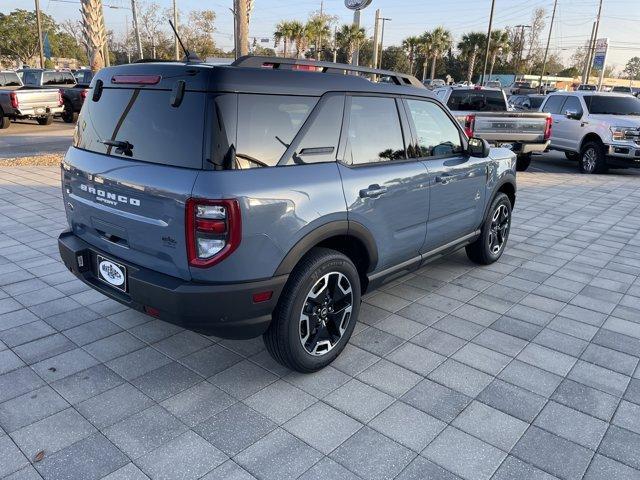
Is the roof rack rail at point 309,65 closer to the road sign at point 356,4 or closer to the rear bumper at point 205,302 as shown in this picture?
the rear bumper at point 205,302

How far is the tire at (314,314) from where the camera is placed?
9.82 ft

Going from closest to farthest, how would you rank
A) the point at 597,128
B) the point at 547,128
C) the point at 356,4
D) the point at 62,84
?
the point at 547,128, the point at 597,128, the point at 356,4, the point at 62,84

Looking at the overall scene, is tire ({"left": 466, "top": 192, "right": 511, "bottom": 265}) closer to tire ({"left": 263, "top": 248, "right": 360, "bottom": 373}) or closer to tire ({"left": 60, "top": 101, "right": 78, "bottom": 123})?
tire ({"left": 263, "top": 248, "right": 360, "bottom": 373})

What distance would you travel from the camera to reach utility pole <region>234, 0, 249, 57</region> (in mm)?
13273

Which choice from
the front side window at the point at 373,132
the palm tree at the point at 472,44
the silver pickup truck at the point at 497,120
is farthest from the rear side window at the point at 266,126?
the palm tree at the point at 472,44

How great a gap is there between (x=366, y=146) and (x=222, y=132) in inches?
48.1

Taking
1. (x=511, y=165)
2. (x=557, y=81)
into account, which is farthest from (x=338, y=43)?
(x=511, y=165)

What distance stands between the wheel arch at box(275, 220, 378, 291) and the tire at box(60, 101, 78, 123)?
19010mm

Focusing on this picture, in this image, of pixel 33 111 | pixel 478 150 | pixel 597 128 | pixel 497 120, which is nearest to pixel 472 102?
pixel 497 120

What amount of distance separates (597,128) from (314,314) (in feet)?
37.5

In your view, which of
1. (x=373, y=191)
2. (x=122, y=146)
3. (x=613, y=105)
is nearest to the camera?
(x=122, y=146)

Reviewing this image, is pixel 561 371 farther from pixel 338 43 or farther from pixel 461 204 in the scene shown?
pixel 338 43

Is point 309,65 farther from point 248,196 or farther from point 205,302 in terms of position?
point 205,302

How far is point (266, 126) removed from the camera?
2.83 meters
